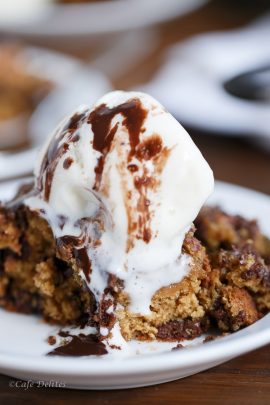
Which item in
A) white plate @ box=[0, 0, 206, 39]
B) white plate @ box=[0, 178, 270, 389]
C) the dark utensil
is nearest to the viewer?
white plate @ box=[0, 178, 270, 389]

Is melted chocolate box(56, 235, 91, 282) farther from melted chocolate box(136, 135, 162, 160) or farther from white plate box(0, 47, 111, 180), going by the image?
white plate box(0, 47, 111, 180)

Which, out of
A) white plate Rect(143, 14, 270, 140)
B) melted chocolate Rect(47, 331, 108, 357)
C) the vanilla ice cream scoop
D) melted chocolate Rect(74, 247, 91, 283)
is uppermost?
the vanilla ice cream scoop

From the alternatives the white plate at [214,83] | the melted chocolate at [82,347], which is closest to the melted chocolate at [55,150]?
the melted chocolate at [82,347]

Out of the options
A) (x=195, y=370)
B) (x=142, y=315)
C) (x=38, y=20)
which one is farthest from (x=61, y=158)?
(x=38, y=20)

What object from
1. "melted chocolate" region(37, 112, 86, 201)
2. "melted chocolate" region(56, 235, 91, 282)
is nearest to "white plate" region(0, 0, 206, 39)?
"melted chocolate" region(37, 112, 86, 201)

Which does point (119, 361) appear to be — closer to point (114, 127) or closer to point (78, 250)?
point (78, 250)

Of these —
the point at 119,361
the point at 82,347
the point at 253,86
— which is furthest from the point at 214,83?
the point at 119,361
